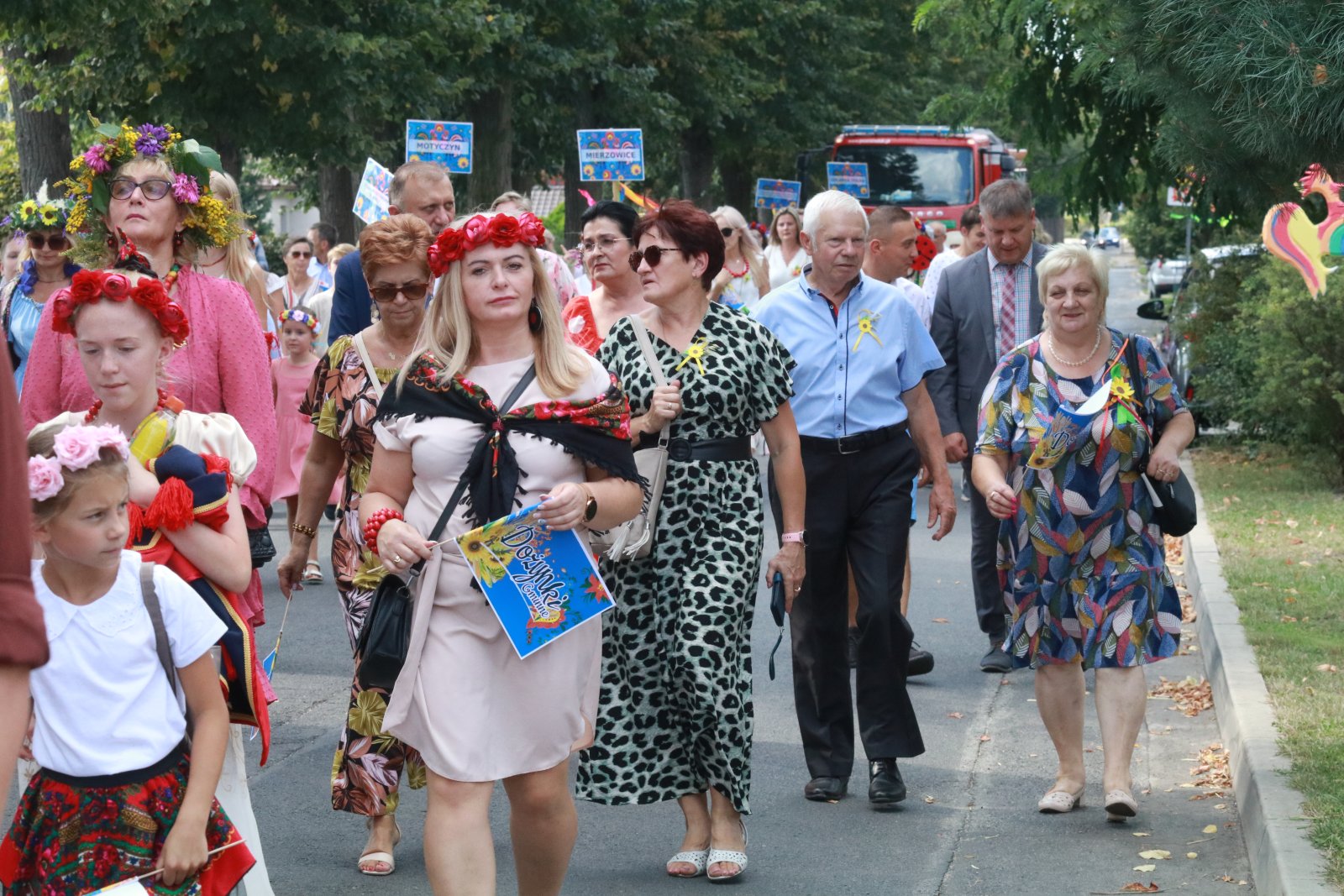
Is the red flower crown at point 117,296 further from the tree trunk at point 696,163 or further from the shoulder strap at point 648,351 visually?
the tree trunk at point 696,163

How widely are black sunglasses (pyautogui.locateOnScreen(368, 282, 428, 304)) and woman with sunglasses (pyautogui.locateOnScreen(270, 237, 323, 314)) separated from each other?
9.29 metres

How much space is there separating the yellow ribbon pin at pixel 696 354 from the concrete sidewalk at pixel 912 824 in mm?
1565

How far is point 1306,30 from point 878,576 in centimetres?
247

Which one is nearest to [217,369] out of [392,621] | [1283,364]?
[392,621]

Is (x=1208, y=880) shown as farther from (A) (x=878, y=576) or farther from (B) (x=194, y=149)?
(B) (x=194, y=149)

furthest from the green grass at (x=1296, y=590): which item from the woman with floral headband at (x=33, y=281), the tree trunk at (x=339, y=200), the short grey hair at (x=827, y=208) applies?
the tree trunk at (x=339, y=200)

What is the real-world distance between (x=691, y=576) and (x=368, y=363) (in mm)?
1211

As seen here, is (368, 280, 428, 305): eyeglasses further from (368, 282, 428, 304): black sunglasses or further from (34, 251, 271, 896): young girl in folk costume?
(34, 251, 271, 896): young girl in folk costume

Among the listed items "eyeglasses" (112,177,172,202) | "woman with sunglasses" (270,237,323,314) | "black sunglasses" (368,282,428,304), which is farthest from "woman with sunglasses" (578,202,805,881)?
"woman with sunglasses" (270,237,323,314)

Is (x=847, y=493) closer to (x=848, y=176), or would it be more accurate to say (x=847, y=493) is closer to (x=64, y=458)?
(x=64, y=458)

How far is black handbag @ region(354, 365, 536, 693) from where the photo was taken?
431 centimetres

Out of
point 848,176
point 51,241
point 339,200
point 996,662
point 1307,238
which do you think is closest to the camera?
point 996,662

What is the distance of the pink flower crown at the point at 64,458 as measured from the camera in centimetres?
348

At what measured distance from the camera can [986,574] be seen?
8922 millimetres
